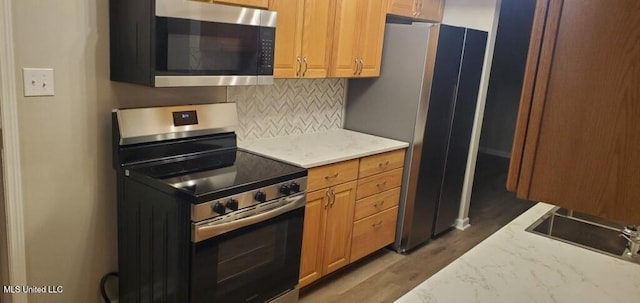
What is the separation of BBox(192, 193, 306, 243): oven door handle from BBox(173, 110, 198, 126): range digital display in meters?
0.65

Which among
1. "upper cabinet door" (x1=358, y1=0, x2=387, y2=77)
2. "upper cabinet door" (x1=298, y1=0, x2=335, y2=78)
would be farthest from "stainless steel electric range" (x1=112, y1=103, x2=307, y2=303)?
"upper cabinet door" (x1=358, y1=0, x2=387, y2=77)

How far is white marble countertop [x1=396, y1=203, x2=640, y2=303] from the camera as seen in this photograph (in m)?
1.29

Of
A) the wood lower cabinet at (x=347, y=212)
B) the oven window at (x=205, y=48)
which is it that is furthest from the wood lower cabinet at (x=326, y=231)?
the oven window at (x=205, y=48)

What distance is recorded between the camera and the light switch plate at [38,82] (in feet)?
6.27

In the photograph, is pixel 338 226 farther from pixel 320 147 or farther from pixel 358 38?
pixel 358 38

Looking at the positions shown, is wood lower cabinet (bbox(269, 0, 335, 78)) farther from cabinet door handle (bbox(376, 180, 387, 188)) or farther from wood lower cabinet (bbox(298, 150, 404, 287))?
cabinet door handle (bbox(376, 180, 387, 188))

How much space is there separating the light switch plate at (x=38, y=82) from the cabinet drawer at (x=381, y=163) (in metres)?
1.78

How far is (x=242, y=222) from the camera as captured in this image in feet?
6.87

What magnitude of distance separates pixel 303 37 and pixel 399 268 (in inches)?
69.3

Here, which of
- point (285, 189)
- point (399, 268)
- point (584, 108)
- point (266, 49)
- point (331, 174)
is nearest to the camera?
point (584, 108)

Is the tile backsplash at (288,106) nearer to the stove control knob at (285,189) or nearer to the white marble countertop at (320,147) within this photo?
the white marble countertop at (320,147)

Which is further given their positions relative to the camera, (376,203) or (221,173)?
(376,203)

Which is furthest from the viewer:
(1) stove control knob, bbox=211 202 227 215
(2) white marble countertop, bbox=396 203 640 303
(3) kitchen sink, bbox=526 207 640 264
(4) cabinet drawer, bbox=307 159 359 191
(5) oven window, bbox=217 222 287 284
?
(4) cabinet drawer, bbox=307 159 359 191

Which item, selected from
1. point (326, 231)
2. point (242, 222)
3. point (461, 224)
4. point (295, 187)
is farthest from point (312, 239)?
point (461, 224)
